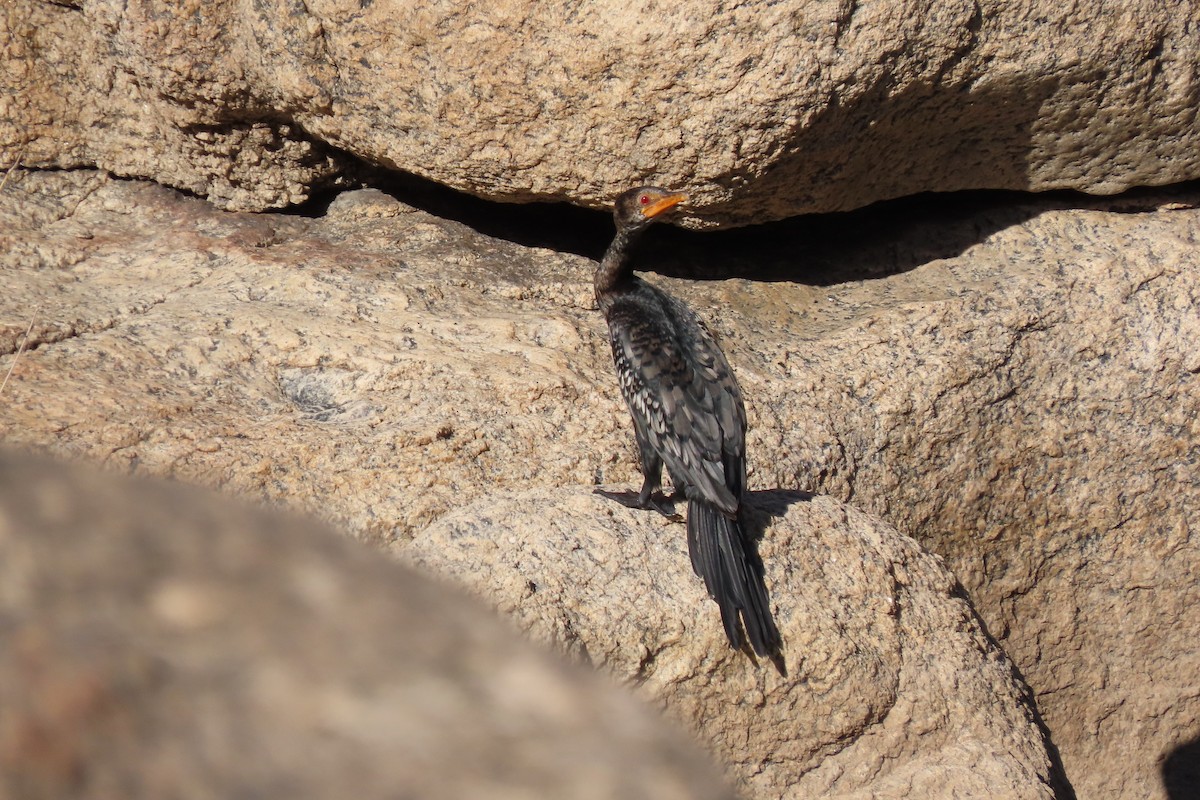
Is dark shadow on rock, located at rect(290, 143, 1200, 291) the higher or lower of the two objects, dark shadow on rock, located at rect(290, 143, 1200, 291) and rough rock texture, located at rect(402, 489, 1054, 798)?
the higher

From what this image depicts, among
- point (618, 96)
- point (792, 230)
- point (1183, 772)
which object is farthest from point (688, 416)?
point (1183, 772)

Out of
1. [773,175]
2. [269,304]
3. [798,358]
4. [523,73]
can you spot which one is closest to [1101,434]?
Result: [798,358]

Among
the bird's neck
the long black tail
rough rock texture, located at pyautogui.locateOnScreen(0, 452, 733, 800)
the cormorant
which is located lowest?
rough rock texture, located at pyautogui.locateOnScreen(0, 452, 733, 800)

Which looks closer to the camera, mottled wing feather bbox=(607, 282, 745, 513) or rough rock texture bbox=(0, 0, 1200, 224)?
mottled wing feather bbox=(607, 282, 745, 513)

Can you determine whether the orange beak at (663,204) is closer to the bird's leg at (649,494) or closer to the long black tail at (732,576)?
the bird's leg at (649,494)

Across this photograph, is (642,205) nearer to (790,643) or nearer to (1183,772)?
(790,643)

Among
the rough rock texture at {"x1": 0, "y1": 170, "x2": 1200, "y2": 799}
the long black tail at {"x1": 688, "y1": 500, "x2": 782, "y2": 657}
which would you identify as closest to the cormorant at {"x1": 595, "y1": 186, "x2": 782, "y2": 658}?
the long black tail at {"x1": 688, "y1": 500, "x2": 782, "y2": 657}

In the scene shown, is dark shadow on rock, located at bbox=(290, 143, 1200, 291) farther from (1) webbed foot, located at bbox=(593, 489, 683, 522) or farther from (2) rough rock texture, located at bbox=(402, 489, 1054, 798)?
(2) rough rock texture, located at bbox=(402, 489, 1054, 798)

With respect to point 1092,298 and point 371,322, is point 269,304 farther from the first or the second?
point 1092,298
